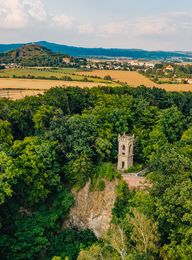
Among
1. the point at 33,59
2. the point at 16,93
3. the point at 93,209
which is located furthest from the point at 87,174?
the point at 33,59

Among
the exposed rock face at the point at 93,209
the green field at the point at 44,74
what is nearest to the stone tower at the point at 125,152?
the exposed rock face at the point at 93,209

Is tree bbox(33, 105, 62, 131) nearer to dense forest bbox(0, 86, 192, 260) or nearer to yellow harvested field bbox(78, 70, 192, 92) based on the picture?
dense forest bbox(0, 86, 192, 260)

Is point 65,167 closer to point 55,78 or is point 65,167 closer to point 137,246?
point 137,246

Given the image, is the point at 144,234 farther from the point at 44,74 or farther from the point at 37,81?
the point at 44,74

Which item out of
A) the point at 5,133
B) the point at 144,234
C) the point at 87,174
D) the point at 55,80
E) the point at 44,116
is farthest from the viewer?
the point at 55,80

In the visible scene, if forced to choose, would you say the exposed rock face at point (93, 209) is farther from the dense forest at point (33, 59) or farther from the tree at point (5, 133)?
the dense forest at point (33, 59)
